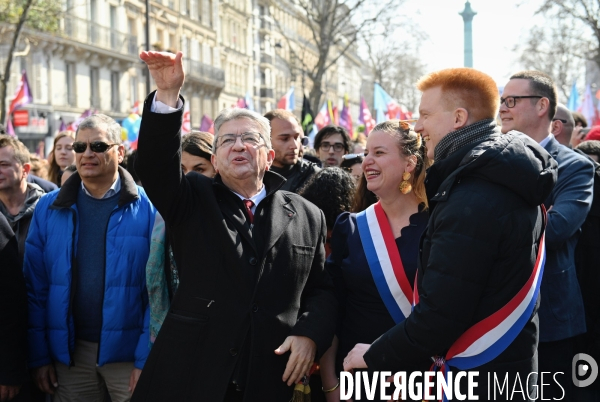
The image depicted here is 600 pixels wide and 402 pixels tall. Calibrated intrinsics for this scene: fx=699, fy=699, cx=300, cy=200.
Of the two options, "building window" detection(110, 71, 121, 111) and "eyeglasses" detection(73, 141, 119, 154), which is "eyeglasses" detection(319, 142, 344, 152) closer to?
"eyeglasses" detection(73, 141, 119, 154)

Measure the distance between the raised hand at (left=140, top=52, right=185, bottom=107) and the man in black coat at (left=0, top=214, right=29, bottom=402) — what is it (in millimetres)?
1621

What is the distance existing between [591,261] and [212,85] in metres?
45.4

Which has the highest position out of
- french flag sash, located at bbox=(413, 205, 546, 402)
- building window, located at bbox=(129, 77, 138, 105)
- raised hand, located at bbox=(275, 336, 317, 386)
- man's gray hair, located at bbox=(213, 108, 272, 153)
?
building window, located at bbox=(129, 77, 138, 105)

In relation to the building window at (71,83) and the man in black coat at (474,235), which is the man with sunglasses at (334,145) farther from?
the building window at (71,83)

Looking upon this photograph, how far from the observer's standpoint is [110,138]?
4.21 metres

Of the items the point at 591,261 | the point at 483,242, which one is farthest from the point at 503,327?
the point at 591,261

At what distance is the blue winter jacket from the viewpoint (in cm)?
386

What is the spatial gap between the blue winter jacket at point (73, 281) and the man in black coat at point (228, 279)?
0.83 meters

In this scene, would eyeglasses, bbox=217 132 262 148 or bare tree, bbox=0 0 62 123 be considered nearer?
eyeglasses, bbox=217 132 262 148

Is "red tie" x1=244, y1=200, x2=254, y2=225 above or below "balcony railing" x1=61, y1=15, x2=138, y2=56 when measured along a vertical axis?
below

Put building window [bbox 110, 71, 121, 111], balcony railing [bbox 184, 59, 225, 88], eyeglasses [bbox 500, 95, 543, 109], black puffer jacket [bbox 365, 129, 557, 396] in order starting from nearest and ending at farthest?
black puffer jacket [bbox 365, 129, 557, 396], eyeglasses [bbox 500, 95, 543, 109], building window [bbox 110, 71, 121, 111], balcony railing [bbox 184, 59, 225, 88]

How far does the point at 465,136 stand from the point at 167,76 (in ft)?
4.00

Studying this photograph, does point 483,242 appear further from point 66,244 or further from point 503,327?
point 66,244

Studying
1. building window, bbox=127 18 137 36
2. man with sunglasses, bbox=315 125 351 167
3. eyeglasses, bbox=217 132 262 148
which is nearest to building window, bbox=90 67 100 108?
building window, bbox=127 18 137 36
